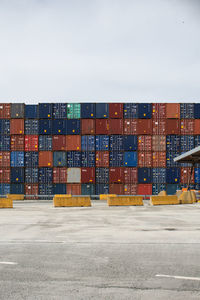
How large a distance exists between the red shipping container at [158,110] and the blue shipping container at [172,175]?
685 centimetres

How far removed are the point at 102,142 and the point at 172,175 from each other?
9.79 m

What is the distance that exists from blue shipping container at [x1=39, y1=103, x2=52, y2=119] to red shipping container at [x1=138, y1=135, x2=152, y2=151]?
39.3ft

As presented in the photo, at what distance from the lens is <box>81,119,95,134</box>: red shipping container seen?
47.9 metres

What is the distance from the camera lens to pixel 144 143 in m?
47.6

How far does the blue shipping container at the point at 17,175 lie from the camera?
47656 mm

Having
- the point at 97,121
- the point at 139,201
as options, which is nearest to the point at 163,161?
the point at 97,121

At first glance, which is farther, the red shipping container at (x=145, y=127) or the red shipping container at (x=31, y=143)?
the red shipping container at (x=31, y=143)

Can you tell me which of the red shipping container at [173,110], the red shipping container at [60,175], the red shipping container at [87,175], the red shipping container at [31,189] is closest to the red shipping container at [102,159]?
the red shipping container at [87,175]

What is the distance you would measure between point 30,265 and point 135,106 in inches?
1632

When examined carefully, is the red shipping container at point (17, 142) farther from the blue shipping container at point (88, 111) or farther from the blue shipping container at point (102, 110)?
the blue shipping container at point (102, 110)

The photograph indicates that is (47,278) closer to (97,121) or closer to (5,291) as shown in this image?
(5,291)

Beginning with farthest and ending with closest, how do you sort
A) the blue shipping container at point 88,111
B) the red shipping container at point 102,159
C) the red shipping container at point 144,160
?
1. the blue shipping container at point 88,111
2. the red shipping container at point 144,160
3. the red shipping container at point 102,159

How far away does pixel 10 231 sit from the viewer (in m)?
13.9

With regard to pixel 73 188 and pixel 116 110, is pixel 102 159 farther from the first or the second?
pixel 116 110
